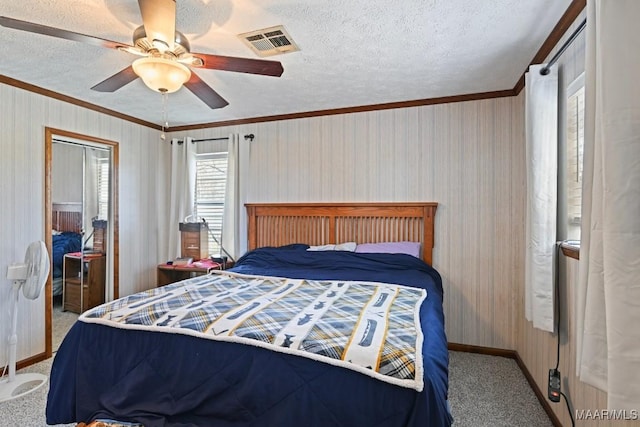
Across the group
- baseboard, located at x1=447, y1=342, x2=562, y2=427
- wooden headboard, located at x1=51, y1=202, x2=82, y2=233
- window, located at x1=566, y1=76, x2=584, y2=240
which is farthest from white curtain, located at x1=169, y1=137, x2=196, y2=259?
window, located at x1=566, y1=76, x2=584, y2=240

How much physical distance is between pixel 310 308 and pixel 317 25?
1645 millimetres

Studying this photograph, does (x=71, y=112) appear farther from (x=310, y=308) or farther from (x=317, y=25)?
(x=310, y=308)

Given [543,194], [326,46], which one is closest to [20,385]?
[326,46]

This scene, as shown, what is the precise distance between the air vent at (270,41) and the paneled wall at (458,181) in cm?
143

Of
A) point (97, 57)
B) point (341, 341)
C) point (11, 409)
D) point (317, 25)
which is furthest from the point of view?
point (97, 57)

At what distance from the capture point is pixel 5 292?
2816mm

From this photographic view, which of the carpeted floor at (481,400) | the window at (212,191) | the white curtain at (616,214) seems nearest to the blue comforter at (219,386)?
the white curtain at (616,214)

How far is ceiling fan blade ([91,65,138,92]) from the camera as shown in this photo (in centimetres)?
192

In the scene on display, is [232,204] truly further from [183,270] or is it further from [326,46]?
[326,46]

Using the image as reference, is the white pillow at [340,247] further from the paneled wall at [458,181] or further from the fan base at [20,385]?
the fan base at [20,385]

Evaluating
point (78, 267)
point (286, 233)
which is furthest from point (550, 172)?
point (78, 267)

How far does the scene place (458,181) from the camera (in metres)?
3.28

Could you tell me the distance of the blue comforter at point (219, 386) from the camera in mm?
1208

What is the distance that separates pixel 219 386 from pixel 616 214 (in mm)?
1525
